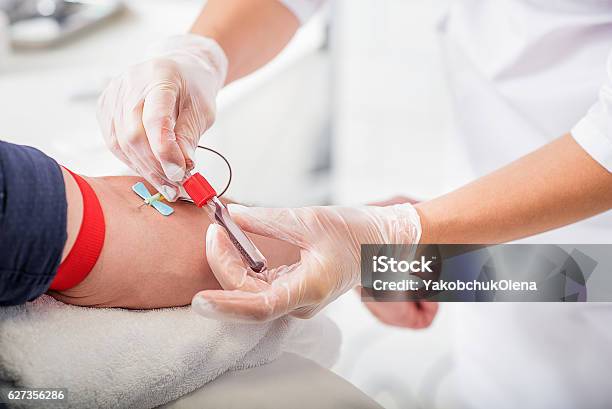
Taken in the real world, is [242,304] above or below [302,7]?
below

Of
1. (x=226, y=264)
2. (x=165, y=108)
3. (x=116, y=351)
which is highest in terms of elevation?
(x=165, y=108)

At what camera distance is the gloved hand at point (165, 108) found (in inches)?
27.0

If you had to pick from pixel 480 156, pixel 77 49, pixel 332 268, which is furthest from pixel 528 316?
pixel 77 49

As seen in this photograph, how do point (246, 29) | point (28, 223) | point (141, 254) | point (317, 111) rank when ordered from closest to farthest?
point (28, 223) < point (141, 254) < point (246, 29) < point (317, 111)

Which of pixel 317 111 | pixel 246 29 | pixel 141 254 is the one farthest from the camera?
pixel 317 111

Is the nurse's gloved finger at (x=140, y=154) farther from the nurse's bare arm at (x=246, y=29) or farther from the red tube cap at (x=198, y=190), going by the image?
the nurse's bare arm at (x=246, y=29)

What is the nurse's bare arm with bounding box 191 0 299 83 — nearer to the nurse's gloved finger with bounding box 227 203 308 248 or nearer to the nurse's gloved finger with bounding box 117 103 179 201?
the nurse's gloved finger with bounding box 117 103 179 201

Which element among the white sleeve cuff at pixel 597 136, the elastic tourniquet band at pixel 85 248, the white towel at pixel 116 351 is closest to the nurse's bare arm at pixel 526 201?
the white sleeve cuff at pixel 597 136

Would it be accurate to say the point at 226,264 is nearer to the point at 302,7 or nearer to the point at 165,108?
the point at 165,108

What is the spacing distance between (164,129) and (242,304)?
22 centimetres

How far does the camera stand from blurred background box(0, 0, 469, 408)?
102cm

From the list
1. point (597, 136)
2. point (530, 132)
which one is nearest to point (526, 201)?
point (597, 136)

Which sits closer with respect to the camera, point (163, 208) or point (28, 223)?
point (28, 223)

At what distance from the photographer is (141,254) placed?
0.65 metres
